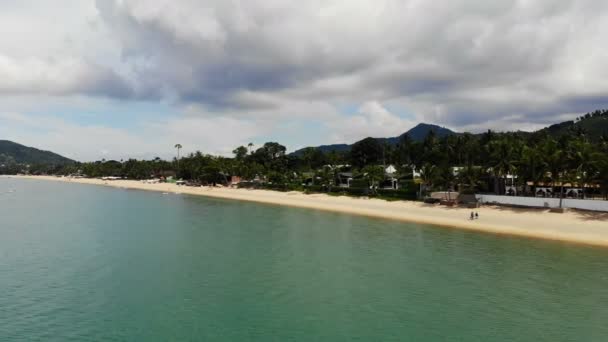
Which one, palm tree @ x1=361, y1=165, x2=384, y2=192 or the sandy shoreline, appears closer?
the sandy shoreline

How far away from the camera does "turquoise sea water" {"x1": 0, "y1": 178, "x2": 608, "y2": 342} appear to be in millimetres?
21516

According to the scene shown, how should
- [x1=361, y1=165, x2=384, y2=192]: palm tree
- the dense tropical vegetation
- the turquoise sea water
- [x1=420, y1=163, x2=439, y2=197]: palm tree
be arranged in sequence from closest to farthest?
the turquoise sea water, the dense tropical vegetation, [x1=420, y1=163, x2=439, y2=197]: palm tree, [x1=361, y1=165, x2=384, y2=192]: palm tree

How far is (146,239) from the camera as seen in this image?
46000 millimetres

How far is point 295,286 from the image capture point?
1125 inches

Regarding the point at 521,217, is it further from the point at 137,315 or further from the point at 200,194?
the point at 200,194

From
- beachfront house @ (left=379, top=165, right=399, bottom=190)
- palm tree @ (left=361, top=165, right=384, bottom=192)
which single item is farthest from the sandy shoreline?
beachfront house @ (left=379, top=165, right=399, bottom=190)

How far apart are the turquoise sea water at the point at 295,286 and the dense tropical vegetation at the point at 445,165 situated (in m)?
20.1

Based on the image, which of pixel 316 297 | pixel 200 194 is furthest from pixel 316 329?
pixel 200 194

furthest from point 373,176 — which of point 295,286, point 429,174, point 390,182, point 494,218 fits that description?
point 295,286

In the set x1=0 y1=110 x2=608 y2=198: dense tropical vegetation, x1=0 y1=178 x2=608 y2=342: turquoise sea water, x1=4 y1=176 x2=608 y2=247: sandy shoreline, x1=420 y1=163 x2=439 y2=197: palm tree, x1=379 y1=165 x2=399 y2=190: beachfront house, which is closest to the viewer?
x1=0 y1=178 x2=608 y2=342: turquoise sea water

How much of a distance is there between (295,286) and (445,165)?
55.9 m

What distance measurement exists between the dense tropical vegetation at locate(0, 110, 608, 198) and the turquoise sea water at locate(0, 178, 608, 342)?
20.1m

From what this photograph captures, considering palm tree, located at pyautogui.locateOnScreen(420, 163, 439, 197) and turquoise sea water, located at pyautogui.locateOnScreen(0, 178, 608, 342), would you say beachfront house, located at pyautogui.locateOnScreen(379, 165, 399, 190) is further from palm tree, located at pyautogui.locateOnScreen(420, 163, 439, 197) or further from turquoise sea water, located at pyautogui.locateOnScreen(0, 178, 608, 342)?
turquoise sea water, located at pyautogui.locateOnScreen(0, 178, 608, 342)

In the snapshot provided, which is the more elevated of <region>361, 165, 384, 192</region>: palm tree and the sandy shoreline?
<region>361, 165, 384, 192</region>: palm tree
